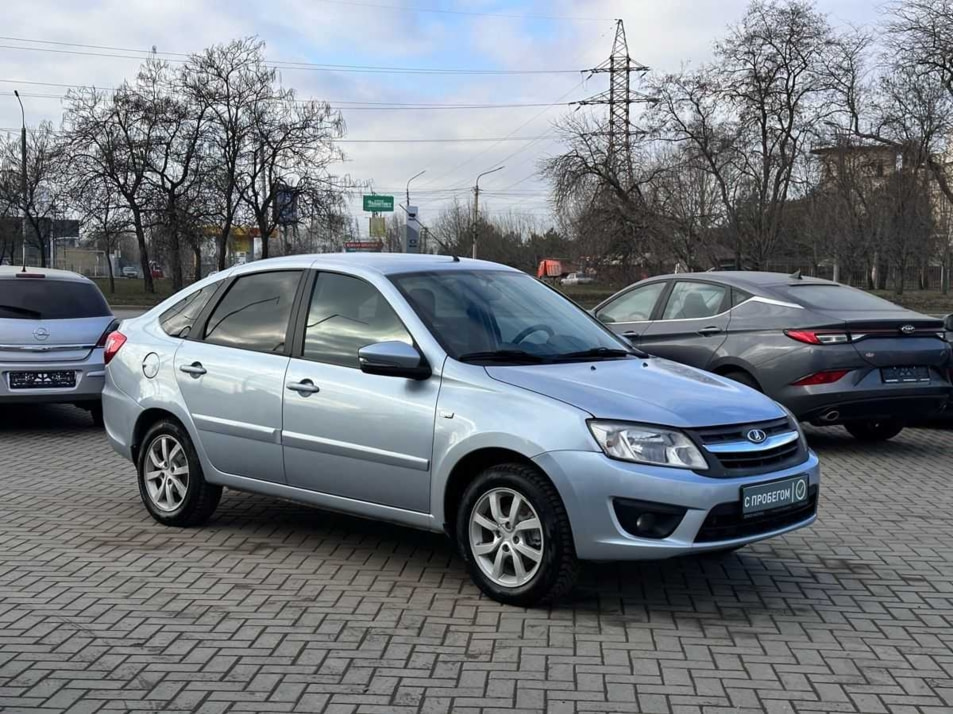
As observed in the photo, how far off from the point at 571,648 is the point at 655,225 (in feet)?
122

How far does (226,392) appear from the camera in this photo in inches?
243

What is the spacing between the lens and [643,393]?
16.6 feet

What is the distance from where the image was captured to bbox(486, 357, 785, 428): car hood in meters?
4.84

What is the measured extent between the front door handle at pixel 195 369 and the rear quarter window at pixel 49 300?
4.90 m

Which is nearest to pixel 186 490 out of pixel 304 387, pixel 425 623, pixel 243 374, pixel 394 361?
pixel 243 374

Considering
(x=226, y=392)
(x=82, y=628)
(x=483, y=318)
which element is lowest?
(x=82, y=628)

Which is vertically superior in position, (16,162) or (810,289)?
(16,162)

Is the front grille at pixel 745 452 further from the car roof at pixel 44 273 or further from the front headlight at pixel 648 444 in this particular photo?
the car roof at pixel 44 273

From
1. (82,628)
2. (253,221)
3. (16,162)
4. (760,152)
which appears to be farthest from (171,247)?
(82,628)

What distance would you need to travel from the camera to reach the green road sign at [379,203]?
59969 millimetres

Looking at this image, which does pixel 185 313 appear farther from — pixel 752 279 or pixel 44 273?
pixel 752 279

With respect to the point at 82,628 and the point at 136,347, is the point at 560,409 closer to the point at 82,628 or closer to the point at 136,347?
the point at 82,628

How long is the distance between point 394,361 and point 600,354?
124 cm

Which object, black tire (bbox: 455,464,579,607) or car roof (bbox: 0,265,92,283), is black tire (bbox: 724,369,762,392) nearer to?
black tire (bbox: 455,464,579,607)
